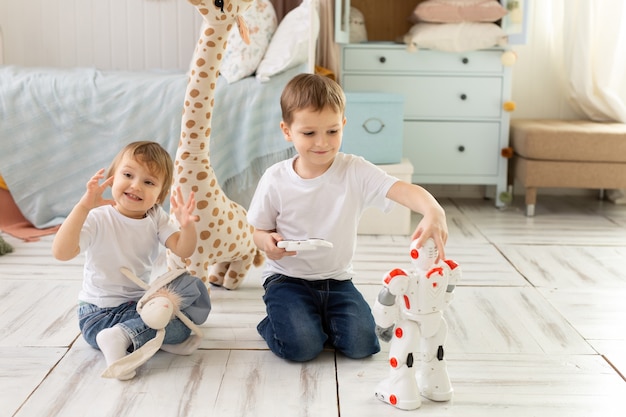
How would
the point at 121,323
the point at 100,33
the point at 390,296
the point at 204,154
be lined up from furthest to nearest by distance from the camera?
the point at 100,33 → the point at 204,154 → the point at 121,323 → the point at 390,296

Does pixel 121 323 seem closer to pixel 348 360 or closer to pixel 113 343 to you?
pixel 113 343

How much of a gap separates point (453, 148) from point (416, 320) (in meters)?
2.10

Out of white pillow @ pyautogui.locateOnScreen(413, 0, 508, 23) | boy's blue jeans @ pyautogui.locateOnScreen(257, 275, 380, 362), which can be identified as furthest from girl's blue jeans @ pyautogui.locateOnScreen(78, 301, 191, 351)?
white pillow @ pyautogui.locateOnScreen(413, 0, 508, 23)

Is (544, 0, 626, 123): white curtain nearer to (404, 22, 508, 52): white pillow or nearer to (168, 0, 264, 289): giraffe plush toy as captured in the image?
(404, 22, 508, 52): white pillow

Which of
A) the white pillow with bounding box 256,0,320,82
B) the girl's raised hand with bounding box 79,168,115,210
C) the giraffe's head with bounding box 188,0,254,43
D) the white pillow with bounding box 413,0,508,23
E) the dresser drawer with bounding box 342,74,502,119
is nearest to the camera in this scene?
the girl's raised hand with bounding box 79,168,115,210

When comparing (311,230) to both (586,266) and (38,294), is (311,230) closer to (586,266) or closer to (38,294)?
(38,294)

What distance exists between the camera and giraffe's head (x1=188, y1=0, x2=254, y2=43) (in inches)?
78.5

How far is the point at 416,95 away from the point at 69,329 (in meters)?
2.02

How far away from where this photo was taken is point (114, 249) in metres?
1.78

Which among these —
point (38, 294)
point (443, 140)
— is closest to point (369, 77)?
point (443, 140)

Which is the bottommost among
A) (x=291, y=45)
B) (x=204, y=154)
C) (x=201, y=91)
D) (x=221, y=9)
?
(x=204, y=154)

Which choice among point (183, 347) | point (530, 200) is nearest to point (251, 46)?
point (530, 200)

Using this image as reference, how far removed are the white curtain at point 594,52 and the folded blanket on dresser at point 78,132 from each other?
1361 mm

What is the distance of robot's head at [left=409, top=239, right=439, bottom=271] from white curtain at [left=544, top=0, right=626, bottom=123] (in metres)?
2.35
